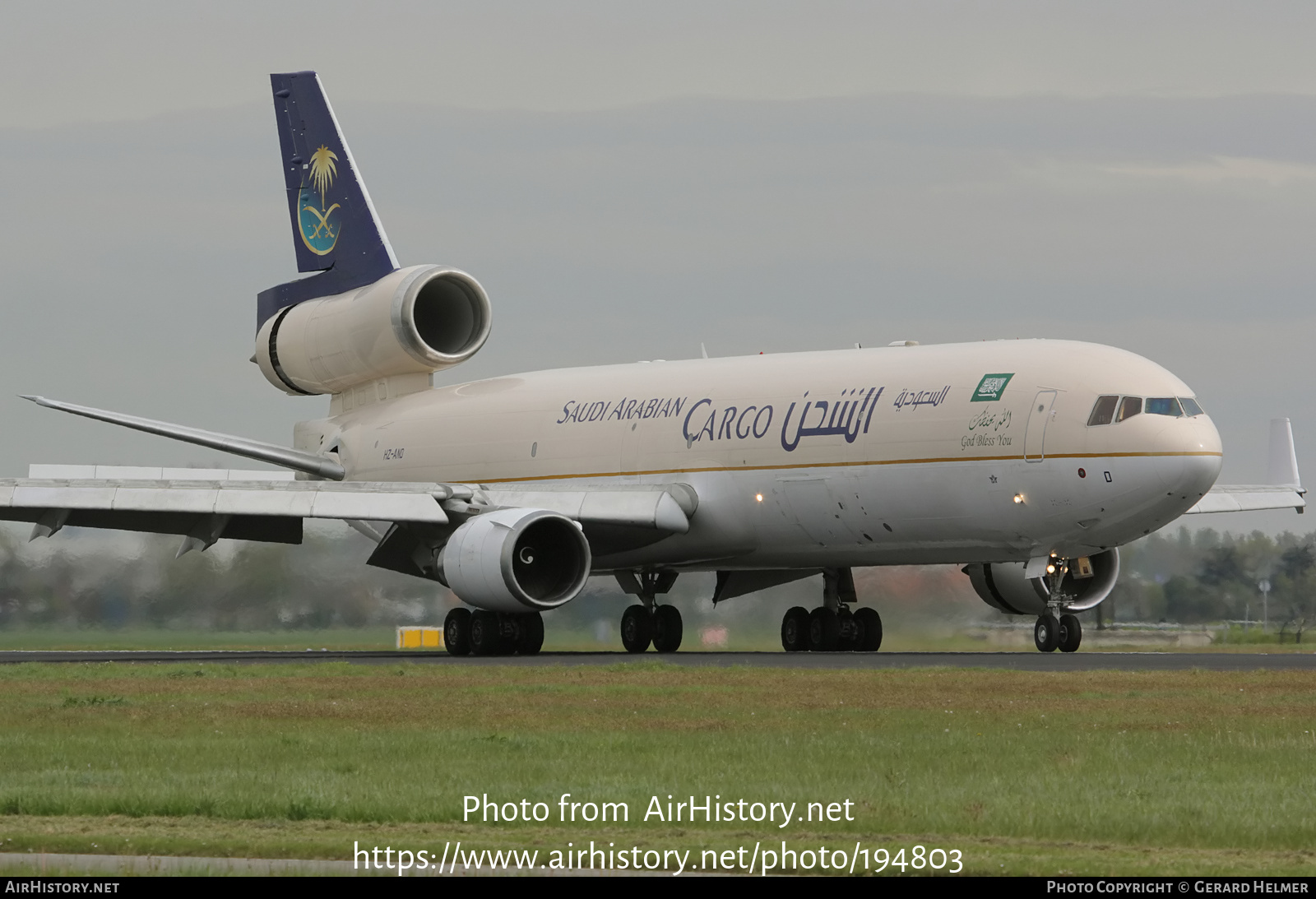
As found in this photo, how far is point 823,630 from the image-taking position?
3091 centimetres

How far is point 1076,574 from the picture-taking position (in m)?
27.1

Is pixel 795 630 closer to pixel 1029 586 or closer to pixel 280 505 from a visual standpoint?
pixel 1029 586

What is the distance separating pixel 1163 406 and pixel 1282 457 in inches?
366

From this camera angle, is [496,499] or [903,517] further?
[496,499]

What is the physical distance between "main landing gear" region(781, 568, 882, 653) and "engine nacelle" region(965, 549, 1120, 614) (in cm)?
179

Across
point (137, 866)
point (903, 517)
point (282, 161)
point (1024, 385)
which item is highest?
point (282, 161)

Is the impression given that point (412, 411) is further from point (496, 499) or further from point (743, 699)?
point (743, 699)

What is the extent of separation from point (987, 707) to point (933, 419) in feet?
32.2

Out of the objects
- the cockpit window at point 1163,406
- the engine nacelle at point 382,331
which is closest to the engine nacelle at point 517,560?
the engine nacelle at point 382,331

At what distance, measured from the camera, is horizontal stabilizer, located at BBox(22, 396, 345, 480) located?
32.8 m

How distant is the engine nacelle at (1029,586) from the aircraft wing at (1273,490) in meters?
2.75

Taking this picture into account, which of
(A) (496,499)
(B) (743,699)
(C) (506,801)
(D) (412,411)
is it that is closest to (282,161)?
(D) (412,411)

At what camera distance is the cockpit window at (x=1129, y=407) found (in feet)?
81.4
